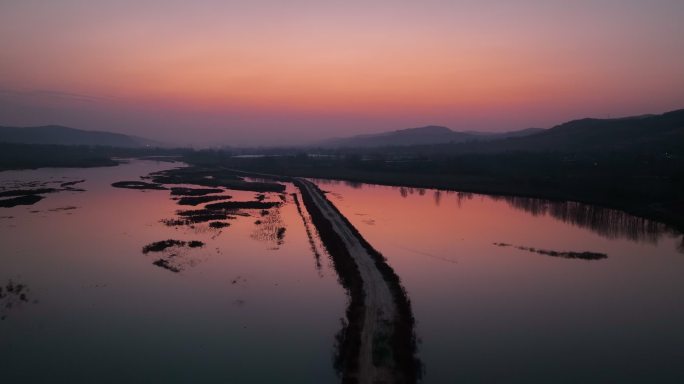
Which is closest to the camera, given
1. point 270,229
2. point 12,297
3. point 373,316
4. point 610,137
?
point 373,316

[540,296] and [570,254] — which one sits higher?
[570,254]

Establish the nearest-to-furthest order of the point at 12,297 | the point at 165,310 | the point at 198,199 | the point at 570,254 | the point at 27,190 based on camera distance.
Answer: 1. the point at 165,310
2. the point at 12,297
3. the point at 570,254
4. the point at 198,199
5. the point at 27,190

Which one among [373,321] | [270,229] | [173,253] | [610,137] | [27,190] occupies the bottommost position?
[373,321]

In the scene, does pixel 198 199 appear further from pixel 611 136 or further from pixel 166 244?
pixel 611 136

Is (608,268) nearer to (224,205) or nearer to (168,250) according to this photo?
(168,250)

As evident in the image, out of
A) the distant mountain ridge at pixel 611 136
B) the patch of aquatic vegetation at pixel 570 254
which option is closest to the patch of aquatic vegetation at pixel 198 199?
the patch of aquatic vegetation at pixel 570 254

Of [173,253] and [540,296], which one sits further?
[173,253]

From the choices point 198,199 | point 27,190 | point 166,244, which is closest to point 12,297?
point 166,244
